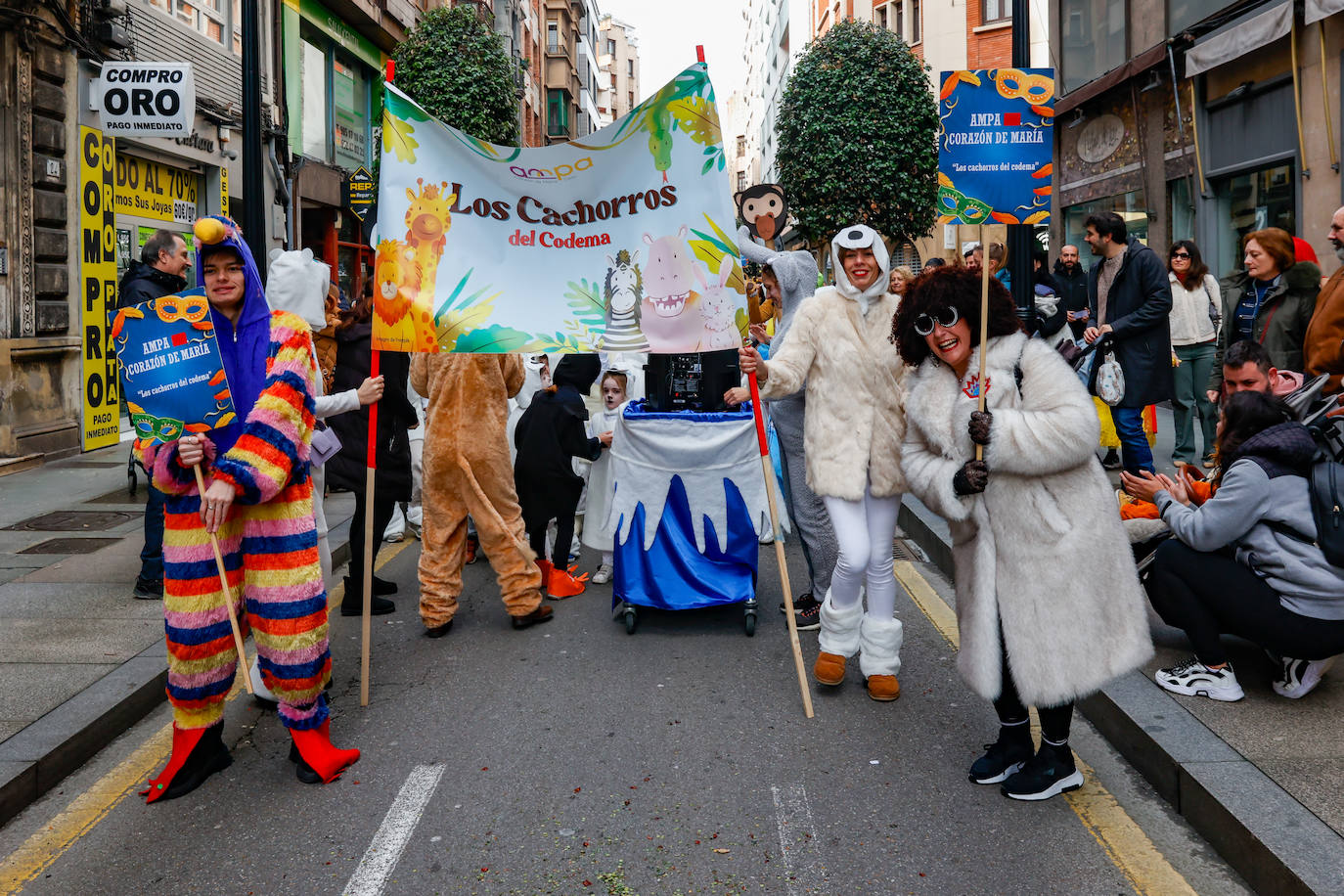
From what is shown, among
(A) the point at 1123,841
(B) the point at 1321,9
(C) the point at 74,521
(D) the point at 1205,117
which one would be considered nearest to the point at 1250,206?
(D) the point at 1205,117

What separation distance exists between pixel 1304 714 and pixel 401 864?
3185 millimetres

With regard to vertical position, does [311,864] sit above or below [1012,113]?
below

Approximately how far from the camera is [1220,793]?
11.1 ft

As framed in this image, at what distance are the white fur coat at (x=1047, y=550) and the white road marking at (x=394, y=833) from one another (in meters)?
1.87

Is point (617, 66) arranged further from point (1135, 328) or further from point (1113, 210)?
point (1135, 328)

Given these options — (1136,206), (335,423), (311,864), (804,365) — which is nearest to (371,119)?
(1136,206)

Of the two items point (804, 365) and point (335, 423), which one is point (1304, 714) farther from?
point (335, 423)

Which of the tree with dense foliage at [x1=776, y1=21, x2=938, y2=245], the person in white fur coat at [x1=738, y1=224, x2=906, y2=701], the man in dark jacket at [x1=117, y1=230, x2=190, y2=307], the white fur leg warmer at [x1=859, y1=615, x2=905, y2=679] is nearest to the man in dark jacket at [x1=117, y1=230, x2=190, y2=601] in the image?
the man in dark jacket at [x1=117, y1=230, x2=190, y2=307]

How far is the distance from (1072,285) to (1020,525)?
7.73 meters

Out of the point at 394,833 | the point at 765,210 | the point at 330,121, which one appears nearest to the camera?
the point at 394,833

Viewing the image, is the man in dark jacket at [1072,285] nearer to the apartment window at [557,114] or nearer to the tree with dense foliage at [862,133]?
the tree with dense foliage at [862,133]

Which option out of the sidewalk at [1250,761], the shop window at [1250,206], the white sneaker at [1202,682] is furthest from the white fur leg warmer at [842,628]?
the shop window at [1250,206]

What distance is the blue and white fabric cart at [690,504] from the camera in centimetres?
593

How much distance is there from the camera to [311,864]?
130 inches
